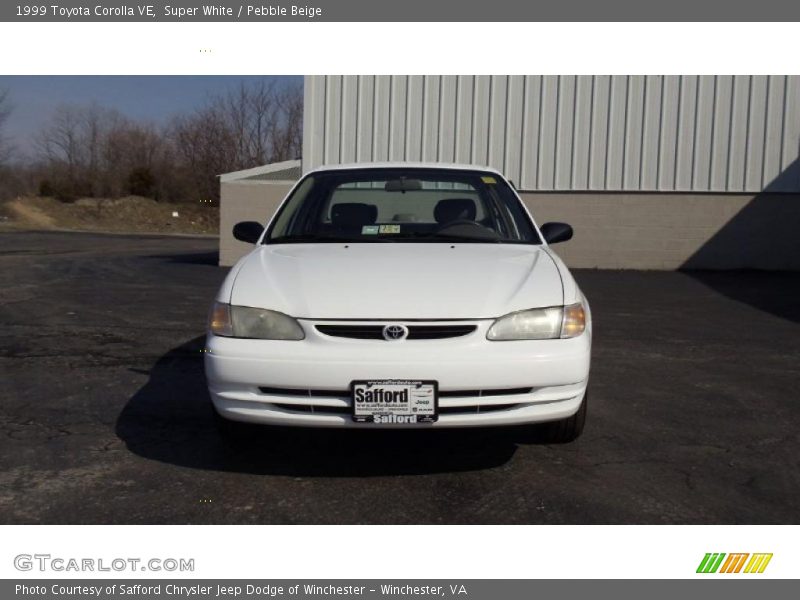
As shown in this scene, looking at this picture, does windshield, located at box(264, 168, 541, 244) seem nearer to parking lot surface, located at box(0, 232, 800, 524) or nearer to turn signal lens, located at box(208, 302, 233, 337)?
turn signal lens, located at box(208, 302, 233, 337)

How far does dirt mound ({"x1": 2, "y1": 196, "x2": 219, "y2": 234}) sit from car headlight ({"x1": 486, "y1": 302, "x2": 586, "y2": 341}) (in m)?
44.3

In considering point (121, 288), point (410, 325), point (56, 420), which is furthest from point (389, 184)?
point (121, 288)

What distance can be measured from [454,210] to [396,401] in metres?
2.02

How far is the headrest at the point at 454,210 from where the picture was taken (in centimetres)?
525

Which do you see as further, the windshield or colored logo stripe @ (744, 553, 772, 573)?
the windshield

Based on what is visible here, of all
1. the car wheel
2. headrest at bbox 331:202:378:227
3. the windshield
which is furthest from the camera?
headrest at bbox 331:202:378:227

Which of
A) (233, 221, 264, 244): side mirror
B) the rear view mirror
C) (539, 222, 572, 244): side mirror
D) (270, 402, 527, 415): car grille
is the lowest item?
(270, 402, 527, 415): car grille

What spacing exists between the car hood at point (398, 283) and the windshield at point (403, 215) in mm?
385

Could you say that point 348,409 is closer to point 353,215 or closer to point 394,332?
point 394,332

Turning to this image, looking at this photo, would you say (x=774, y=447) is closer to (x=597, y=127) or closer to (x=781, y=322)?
(x=781, y=322)

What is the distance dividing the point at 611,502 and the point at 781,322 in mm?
6574

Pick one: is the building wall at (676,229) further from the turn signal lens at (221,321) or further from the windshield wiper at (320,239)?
the turn signal lens at (221,321)

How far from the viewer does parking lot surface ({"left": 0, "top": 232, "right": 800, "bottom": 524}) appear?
3.55 m

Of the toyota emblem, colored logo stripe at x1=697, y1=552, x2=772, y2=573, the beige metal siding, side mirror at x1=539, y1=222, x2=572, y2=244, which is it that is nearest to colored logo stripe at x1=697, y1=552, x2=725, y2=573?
colored logo stripe at x1=697, y1=552, x2=772, y2=573
